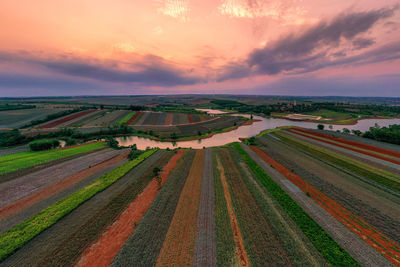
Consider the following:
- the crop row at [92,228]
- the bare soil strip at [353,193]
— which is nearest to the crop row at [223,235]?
the crop row at [92,228]

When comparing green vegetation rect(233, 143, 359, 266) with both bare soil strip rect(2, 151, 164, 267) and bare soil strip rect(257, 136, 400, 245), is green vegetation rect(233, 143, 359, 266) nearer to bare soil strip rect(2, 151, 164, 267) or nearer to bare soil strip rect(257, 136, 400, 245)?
bare soil strip rect(257, 136, 400, 245)

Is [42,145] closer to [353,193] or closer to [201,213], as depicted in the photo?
[201,213]

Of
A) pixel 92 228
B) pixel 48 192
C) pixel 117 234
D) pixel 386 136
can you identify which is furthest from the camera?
pixel 386 136

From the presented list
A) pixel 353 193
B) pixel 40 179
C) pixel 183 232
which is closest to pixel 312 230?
pixel 353 193

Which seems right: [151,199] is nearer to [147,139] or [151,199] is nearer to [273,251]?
[273,251]

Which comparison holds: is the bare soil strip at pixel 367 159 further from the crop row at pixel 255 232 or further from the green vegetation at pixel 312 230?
the crop row at pixel 255 232

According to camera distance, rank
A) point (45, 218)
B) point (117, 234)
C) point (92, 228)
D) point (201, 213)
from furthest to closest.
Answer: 1. point (201, 213)
2. point (45, 218)
3. point (92, 228)
4. point (117, 234)
